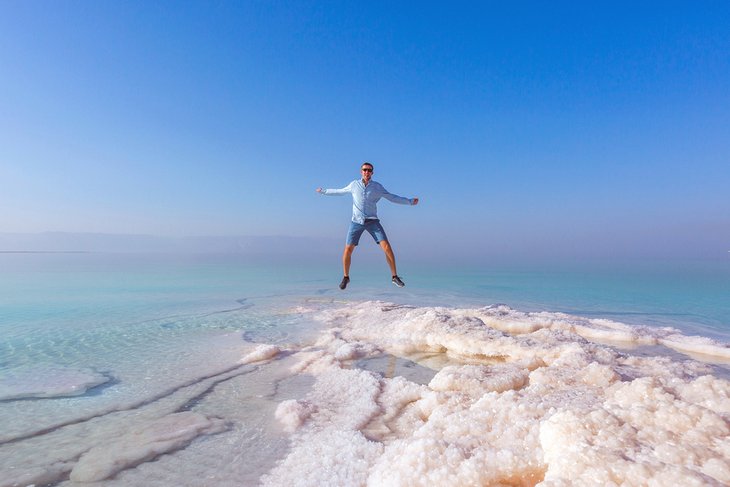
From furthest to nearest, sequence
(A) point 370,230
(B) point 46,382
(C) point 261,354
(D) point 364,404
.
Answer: (A) point 370,230 < (C) point 261,354 < (B) point 46,382 < (D) point 364,404

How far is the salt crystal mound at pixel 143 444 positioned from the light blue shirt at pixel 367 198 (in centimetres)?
557

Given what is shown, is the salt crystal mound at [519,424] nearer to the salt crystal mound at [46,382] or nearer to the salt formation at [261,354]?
the salt formation at [261,354]

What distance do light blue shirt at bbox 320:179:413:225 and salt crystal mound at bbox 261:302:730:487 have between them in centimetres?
366

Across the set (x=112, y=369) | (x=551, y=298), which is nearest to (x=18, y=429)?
(x=112, y=369)

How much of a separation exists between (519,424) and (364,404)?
6.68 feet

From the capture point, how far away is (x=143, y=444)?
3.98m

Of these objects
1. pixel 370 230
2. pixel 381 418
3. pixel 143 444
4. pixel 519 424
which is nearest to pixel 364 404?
pixel 381 418

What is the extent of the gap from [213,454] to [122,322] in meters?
9.39

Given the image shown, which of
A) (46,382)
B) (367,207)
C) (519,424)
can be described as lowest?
(46,382)

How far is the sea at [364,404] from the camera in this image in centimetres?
296

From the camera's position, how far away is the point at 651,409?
3.25m

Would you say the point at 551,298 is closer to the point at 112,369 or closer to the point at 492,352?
the point at 492,352

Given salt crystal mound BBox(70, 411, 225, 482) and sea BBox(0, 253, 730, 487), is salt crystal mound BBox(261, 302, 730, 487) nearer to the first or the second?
sea BBox(0, 253, 730, 487)

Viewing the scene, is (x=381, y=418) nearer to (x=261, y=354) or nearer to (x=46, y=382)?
(x=261, y=354)
